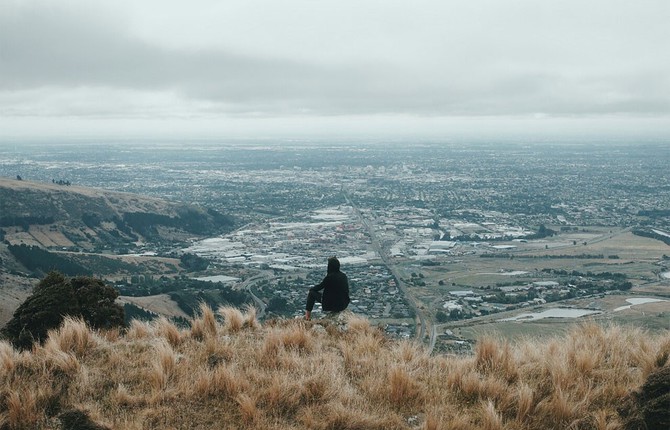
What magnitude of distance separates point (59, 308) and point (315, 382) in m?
6.46

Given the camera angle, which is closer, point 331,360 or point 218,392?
point 218,392

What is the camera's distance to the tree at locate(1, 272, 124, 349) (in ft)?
33.5

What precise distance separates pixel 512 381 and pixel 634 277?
52.8 m

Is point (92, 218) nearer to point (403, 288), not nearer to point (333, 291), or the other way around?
point (403, 288)

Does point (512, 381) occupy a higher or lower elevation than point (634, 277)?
higher

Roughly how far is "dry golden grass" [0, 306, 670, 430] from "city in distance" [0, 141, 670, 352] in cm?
244

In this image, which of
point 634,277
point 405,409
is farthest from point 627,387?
point 634,277

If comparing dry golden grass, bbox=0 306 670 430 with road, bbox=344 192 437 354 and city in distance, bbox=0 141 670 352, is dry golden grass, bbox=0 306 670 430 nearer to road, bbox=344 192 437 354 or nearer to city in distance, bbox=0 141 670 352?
road, bbox=344 192 437 354

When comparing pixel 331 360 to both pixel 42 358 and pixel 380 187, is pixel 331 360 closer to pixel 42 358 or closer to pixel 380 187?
pixel 42 358

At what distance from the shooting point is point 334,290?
1121cm

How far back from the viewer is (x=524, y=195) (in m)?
125

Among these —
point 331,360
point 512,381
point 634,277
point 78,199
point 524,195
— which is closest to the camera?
point 512,381

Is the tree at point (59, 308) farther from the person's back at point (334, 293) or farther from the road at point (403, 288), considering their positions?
the road at point (403, 288)

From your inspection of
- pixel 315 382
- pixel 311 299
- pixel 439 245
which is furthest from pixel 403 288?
pixel 315 382
